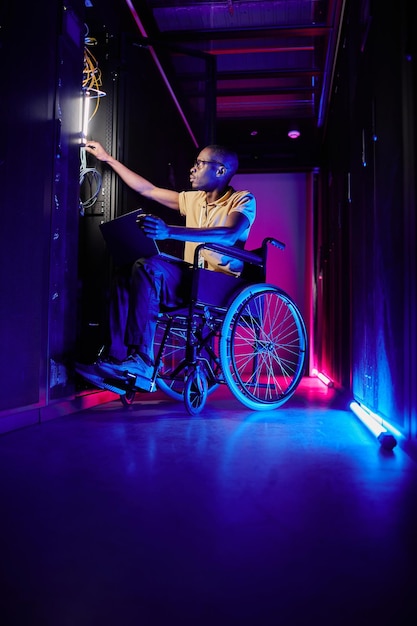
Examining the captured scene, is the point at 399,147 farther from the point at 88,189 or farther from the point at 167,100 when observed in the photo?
the point at 167,100

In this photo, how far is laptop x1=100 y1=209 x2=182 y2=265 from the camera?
1999 mm

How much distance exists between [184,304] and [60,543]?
Answer: 155 cm

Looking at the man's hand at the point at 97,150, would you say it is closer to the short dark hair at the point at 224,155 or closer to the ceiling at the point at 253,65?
the short dark hair at the point at 224,155

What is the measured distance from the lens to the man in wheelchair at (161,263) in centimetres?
198

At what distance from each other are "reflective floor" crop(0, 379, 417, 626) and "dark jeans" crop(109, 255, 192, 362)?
593 millimetres

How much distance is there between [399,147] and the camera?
4.59 feet

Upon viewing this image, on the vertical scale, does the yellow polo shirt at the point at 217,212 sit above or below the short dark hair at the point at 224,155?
below

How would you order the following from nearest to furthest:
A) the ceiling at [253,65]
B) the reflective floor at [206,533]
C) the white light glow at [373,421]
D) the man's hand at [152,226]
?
the reflective floor at [206,533] < the white light glow at [373,421] < the man's hand at [152,226] < the ceiling at [253,65]

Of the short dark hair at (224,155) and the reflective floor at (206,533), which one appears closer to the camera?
the reflective floor at (206,533)

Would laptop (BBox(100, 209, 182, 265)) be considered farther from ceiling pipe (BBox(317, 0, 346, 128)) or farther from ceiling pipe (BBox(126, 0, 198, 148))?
ceiling pipe (BBox(317, 0, 346, 128))

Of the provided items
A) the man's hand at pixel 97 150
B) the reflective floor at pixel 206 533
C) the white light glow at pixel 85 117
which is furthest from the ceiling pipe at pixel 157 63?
the reflective floor at pixel 206 533

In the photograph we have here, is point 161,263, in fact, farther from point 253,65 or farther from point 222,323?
point 253,65

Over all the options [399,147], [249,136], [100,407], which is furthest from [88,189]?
[249,136]

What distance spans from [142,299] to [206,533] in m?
1.38
